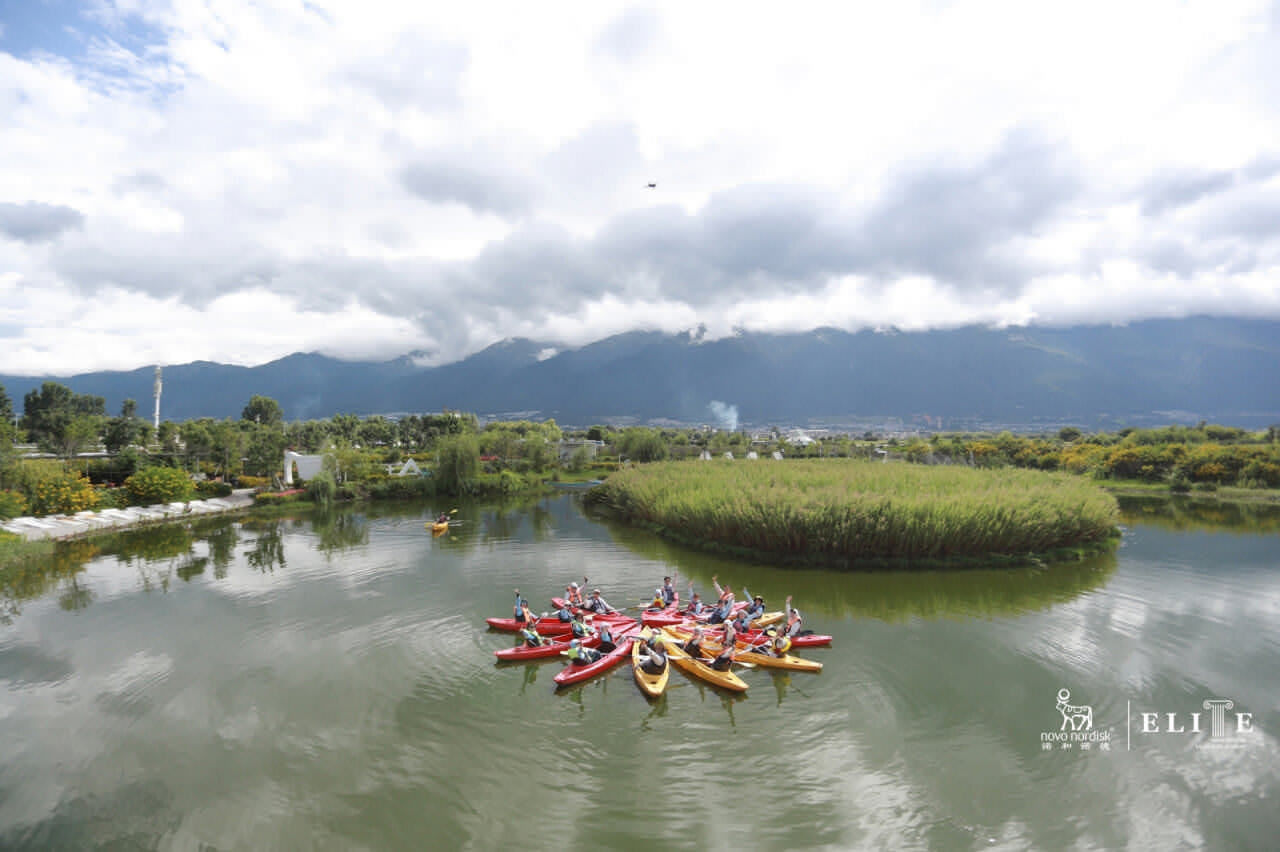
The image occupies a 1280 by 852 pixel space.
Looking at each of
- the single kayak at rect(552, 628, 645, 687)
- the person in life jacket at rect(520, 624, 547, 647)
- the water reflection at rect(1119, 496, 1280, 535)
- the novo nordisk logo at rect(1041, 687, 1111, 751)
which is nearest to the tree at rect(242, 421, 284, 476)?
the person in life jacket at rect(520, 624, 547, 647)

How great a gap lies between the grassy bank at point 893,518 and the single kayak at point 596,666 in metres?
12.0

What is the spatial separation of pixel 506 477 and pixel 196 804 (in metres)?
49.5

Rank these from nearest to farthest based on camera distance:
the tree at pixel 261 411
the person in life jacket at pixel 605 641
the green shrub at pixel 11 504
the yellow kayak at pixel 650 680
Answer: the yellow kayak at pixel 650 680
the person in life jacket at pixel 605 641
the green shrub at pixel 11 504
the tree at pixel 261 411

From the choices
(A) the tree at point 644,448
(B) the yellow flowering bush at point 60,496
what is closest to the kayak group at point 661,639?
Answer: (B) the yellow flowering bush at point 60,496

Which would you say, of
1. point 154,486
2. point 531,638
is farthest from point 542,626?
point 154,486

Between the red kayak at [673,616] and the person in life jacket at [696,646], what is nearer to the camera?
the person in life jacket at [696,646]

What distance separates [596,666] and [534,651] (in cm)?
215

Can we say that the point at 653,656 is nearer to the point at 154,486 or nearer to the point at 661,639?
the point at 661,639

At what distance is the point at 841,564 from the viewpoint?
26406 millimetres

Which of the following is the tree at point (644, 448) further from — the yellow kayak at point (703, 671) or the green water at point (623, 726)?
the yellow kayak at point (703, 671)

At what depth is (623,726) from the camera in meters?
13.6

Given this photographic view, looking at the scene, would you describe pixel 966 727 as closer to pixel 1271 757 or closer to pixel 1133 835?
pixel 1133 835

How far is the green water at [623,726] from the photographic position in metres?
10.4

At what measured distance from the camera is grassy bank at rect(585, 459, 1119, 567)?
26.1 metres
